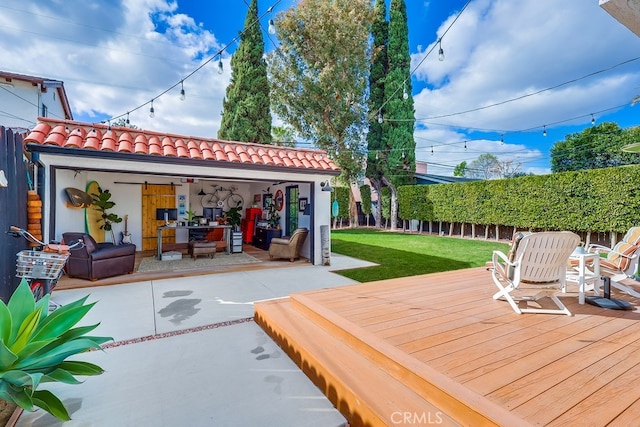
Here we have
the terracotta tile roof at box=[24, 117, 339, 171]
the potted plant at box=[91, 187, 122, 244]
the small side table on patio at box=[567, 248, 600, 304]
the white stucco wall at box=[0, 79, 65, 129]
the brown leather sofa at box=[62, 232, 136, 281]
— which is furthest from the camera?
the white stucco wall at box=[0, 79, 65, 129]

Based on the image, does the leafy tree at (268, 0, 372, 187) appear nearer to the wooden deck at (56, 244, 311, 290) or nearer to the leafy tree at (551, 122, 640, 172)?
the wooden deck at (56, 244, 311, 290)

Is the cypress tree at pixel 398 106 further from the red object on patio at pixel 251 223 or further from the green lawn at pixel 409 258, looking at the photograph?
the red object on patio at pixel 251 223

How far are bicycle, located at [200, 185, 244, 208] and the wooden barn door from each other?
55.4 inches

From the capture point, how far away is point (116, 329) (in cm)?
364

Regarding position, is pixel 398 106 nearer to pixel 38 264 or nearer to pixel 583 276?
pixel 583 276

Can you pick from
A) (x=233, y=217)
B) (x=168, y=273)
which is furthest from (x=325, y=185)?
(x=233, y=217)

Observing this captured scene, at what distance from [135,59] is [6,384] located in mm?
10496

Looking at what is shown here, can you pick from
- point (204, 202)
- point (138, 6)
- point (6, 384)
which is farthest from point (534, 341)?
point (204, 202)

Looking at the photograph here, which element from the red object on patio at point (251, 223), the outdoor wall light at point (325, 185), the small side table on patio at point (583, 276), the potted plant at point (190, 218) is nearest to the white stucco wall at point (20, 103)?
the potted plant at point (190, 218)

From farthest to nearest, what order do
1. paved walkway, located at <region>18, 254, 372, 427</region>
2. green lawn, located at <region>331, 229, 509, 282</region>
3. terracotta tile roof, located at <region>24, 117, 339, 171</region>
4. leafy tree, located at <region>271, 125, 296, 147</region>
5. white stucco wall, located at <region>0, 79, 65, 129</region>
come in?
leafy tree, located at <region>271, 125, 296, 147</region>
white stucco wall, located at <region>0, 79, 65, 129</region>
green lawn, located at <region>331, 229, 509, 282</region>
terracotta tile roof, located at <region>24, 117, 339, 171</region>
paved walkway, located at <region>18, 254, 372, 427</region>

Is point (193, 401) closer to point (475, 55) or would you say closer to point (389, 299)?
point (389, 299)

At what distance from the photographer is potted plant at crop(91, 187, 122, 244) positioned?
8.84 metres

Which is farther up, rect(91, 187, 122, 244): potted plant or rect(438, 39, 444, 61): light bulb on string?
rect(438, 39, 444, 61): light bulb on string

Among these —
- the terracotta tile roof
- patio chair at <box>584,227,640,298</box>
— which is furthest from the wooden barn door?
patio chair at <box>584,227,640,298</box>
